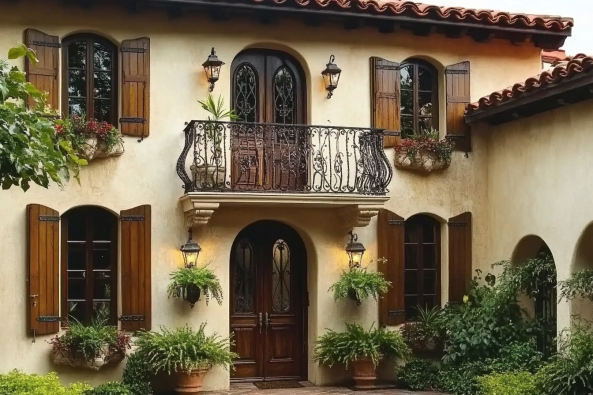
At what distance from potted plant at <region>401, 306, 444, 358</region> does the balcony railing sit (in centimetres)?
250

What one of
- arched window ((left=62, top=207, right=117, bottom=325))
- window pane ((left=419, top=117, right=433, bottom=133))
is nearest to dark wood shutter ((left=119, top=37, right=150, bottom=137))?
arched window ((left=62, top=207, right=117, bottom=325))

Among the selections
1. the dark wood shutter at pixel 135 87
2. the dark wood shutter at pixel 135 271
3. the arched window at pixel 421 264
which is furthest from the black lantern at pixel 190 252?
the arched window at pixel 421 264

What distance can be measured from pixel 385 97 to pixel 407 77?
32.2 inches

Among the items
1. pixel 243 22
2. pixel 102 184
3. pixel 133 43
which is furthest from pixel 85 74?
pixel 243 22

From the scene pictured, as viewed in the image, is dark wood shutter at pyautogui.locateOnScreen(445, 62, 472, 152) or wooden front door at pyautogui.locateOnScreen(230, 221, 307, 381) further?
dark wood shutter at pyautogui.locateOnScreen(445, 62, 472, 152)

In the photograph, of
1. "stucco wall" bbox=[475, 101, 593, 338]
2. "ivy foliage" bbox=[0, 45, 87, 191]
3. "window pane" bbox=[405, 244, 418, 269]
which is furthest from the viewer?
"window pane" bbox=[405, 244, 418, 269]

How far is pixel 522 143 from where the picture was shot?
14594 millimetres

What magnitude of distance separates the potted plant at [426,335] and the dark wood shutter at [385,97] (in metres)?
3.15

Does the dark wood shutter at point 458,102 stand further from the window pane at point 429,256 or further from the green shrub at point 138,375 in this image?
the green shrub at point 138,375

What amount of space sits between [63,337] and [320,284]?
4.37m

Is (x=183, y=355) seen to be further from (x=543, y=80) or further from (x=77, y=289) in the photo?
(x=543, y=80)

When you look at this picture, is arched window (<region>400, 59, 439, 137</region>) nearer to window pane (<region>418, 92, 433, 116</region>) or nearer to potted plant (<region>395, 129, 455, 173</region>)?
window pane (<region>418, 92, 433, 116</region>)

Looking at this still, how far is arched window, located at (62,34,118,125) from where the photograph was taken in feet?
45.8

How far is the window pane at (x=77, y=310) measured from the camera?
542 inches
